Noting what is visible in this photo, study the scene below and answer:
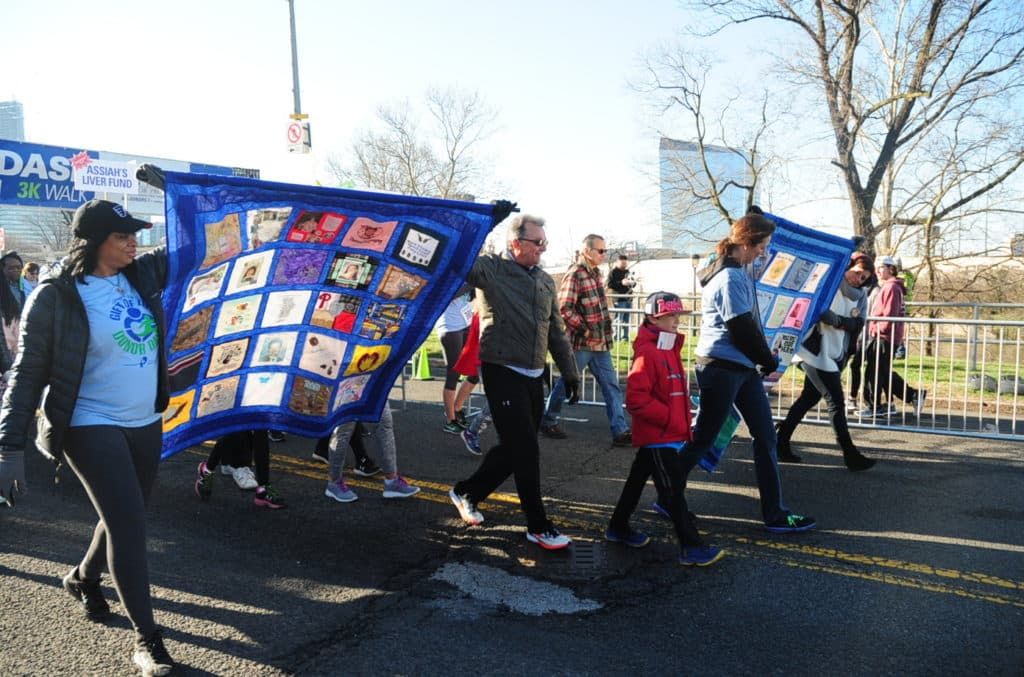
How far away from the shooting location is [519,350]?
198 inches

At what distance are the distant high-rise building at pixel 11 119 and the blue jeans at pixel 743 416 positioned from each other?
4840cm

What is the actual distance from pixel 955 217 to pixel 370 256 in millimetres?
16115

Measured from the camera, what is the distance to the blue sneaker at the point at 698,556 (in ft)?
15.6

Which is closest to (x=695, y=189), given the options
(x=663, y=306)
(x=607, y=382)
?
(x=607, y=382)

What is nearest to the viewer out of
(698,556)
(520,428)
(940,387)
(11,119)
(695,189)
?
(698,556)

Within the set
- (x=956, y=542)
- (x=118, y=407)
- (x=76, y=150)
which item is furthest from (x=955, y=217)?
(x=76, y=150)

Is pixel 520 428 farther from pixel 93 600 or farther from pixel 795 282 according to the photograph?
pixel 795 282

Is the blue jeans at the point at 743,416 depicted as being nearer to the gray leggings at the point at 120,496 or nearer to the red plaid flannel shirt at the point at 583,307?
the red plaid flannel shirt at the point at 583,307

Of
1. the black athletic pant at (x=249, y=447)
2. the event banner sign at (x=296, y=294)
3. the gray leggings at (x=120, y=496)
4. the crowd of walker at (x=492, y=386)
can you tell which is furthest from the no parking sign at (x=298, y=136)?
the gray leggings at (x=120, y=496)

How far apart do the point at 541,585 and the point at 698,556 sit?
942 mm

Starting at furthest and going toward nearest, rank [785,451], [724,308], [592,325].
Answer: [592,325] → [785,451] → [724,308]

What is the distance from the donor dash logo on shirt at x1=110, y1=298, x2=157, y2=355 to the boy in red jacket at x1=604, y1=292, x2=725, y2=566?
2.52 m

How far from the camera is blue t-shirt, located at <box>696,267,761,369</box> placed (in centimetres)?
511

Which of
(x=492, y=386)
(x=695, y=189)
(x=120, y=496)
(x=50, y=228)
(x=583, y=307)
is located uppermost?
(x=50, y=228)
